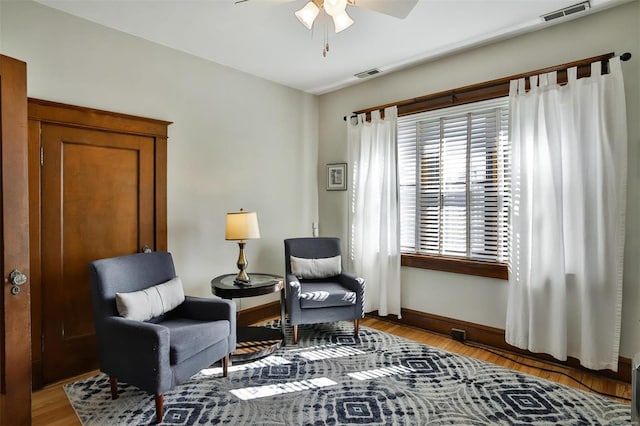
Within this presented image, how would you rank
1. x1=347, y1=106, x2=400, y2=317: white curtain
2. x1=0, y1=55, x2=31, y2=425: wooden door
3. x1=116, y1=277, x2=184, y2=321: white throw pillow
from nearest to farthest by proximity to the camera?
x1=0, y1=55, x2=31, y2=425: wooden door < x1=116, y1=277, x2=184, y2=321: white throw pillow < x1=347, y1=106, x2=400, y2=317: white curtain

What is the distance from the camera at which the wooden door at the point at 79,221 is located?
101 inches

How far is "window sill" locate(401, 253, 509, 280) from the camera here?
10.3 ft

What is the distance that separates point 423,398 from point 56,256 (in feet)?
9.10

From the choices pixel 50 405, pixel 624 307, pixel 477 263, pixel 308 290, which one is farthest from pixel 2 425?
pixel 624 307

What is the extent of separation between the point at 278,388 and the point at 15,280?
1.70 m

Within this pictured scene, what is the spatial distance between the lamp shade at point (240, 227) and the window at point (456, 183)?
1.62 meters

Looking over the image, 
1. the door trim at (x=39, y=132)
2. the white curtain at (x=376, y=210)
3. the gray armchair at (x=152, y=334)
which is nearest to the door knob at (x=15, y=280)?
the gray armchair at (x=152, y=334)

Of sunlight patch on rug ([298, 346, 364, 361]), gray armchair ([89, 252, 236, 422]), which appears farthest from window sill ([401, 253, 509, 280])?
gray armchair ([89, 252, 236, 422])

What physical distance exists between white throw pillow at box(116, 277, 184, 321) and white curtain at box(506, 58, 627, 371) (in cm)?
270

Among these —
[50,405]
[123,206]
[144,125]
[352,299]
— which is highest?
[144,125]

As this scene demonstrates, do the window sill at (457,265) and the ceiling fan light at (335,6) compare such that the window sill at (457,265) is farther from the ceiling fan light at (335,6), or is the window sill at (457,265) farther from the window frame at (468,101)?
the ceiling fan light at (335,6)

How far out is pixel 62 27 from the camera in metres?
2.63

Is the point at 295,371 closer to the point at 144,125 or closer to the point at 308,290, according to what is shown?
the point at 308,290

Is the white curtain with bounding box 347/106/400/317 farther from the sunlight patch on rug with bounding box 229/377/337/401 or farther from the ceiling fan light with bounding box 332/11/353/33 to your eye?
the ceiling fan light with bounding box 332/11/353/33
